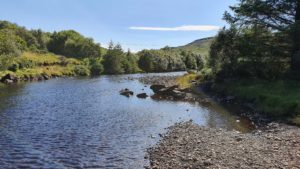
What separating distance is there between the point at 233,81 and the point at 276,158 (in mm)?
42116

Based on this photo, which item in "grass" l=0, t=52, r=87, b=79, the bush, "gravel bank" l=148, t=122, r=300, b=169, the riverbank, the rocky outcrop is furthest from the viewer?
the bush

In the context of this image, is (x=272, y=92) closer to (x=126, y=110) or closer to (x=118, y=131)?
(x=126, y=110)

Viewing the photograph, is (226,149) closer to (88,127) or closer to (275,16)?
(88,127)

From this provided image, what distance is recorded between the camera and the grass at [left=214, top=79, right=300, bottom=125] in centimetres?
3700

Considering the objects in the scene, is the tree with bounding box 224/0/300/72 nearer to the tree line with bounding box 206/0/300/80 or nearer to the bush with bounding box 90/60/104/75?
the tree line with bounding box 206/0/300/80

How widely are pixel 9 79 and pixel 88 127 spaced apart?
220 feet

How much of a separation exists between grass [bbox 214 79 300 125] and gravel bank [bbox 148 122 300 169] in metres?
4.68

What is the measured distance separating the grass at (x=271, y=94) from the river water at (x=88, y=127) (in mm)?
4305

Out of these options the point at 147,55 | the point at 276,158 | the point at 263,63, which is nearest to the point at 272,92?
the point at 263,63

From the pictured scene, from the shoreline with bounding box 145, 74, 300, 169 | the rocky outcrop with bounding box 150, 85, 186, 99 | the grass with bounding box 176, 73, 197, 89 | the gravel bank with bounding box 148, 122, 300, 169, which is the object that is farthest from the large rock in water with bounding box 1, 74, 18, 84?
the gravel bank with bounding box 148, 122, 300, 169


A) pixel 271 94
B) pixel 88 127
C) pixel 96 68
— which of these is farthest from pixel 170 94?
pixel 96 68

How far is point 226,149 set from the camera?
80.6 feet

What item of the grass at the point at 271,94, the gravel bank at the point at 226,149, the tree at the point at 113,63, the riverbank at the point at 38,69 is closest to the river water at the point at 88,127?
the gravel bank at the point at 226,149

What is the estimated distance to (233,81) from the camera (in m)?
63.1
